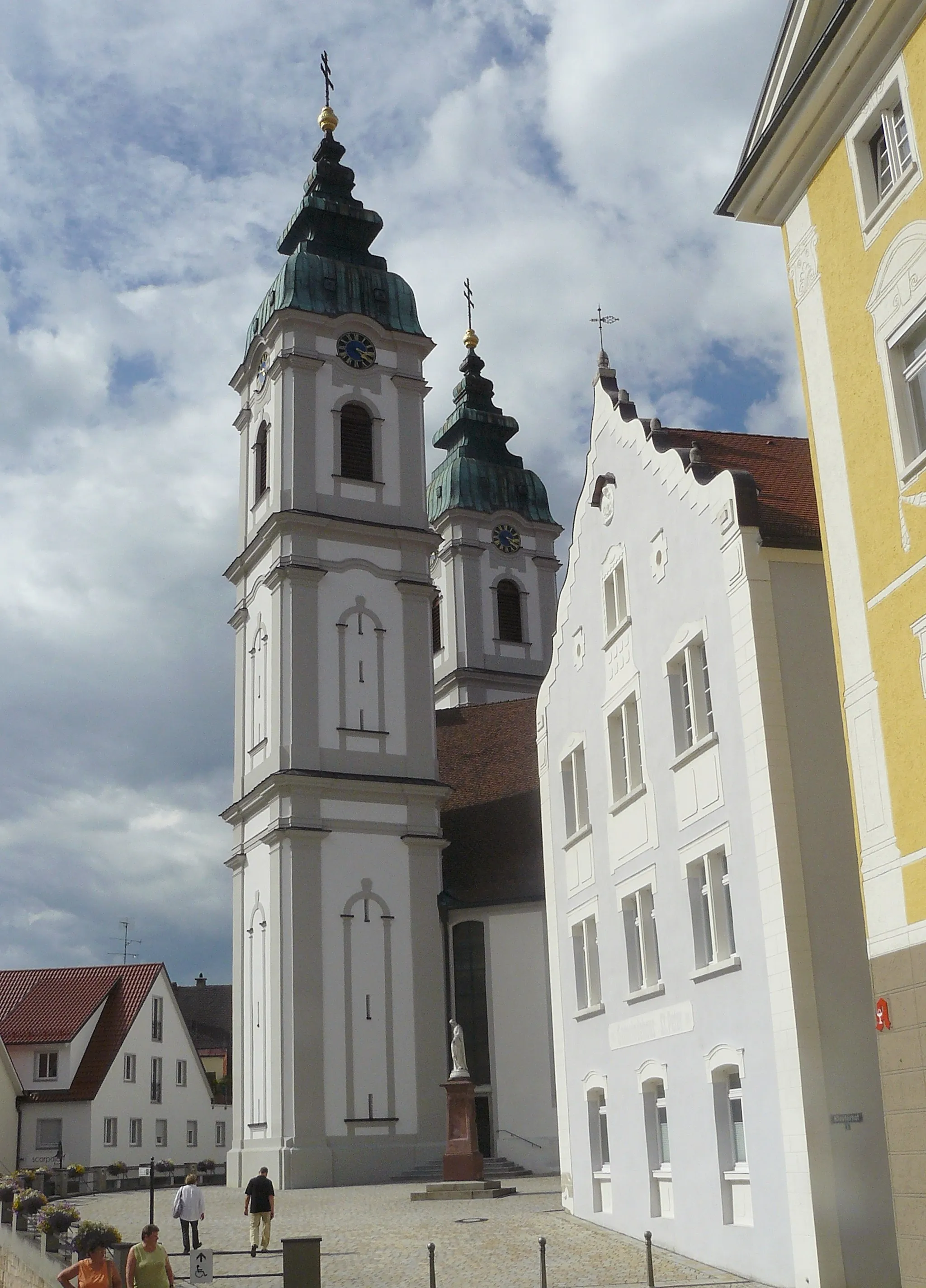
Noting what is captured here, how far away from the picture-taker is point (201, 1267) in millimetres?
15234

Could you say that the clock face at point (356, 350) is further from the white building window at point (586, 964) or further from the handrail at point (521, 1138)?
the white building window at point (586, 964)

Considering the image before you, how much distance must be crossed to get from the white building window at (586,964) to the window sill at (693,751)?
184 inches

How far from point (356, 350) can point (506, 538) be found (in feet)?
58.2

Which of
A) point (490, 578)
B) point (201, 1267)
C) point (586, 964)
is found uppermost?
point (490, 578)

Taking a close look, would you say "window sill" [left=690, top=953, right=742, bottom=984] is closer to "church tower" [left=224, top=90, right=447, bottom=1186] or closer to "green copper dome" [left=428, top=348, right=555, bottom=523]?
"church tower" [left=224, top=90, right=447, bottom=1186]

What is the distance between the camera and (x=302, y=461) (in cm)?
4122

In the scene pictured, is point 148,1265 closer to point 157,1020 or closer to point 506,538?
point 157,1020

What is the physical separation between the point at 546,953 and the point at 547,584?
23.5 metres

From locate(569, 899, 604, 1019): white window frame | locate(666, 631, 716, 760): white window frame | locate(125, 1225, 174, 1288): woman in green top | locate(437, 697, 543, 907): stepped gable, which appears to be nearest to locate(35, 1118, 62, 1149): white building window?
locate(437, 697, 543, 907): stepped gable

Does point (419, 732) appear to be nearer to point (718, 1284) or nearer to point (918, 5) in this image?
point (718, 1284)

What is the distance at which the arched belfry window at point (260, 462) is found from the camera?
43.7m

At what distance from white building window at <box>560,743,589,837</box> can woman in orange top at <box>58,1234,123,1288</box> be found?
13.0 metres

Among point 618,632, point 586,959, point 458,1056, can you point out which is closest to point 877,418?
point 618,632

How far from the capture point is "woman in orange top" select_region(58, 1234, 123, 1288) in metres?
11.5
